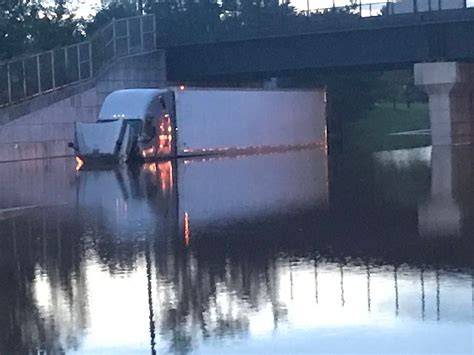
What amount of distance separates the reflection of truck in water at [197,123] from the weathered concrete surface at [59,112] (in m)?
4.84

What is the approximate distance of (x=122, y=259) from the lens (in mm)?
16188

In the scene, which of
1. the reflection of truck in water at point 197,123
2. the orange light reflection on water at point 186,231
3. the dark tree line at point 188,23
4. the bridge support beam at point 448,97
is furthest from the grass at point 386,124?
the orange light reflection on water at point 186,231

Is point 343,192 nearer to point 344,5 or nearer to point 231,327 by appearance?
point 231,327

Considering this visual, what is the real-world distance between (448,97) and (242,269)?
134ft

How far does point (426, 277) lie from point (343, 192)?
519 inches

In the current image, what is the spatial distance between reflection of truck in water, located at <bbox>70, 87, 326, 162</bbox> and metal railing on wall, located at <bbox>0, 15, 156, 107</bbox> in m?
6.18

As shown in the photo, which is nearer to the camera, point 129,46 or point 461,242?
point 461,242

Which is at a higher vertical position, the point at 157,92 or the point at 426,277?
the point at 157,92

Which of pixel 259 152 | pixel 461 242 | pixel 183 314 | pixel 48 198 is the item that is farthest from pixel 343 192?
pixel 259 152

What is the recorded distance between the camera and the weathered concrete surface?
50.8 meters

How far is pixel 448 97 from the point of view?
54.2m

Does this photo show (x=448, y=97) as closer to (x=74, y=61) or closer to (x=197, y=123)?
(x=197, y=123)

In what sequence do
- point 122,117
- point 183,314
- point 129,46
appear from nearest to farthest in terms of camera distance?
1. point 183,314
2. point 122,117
3. point 129,46

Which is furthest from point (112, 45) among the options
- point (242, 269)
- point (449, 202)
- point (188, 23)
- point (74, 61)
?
point (242, 269)
